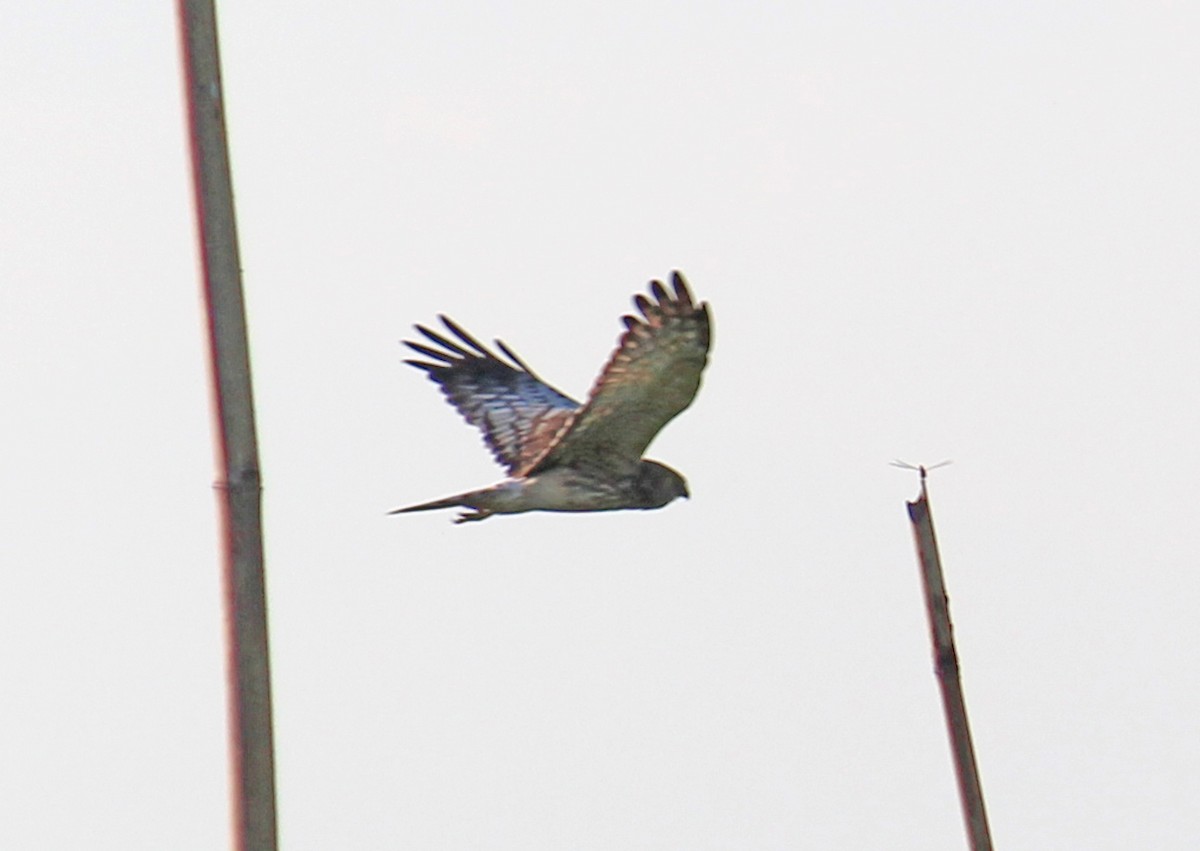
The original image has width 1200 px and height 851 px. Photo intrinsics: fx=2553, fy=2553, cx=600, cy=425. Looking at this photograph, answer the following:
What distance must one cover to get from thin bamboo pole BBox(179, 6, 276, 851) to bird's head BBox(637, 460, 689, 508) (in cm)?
790

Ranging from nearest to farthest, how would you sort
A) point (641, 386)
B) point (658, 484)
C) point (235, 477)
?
1. point (235, 477)
2. point (641, 386)
3. point (658, 484)

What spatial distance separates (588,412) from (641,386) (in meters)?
0.63


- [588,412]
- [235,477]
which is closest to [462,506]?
[588,412]

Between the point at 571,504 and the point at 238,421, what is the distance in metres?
7.58

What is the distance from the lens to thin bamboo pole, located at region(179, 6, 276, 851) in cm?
573

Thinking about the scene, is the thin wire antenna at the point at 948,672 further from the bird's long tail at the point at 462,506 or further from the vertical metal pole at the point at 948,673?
the bird's long tail at the point at 462,506

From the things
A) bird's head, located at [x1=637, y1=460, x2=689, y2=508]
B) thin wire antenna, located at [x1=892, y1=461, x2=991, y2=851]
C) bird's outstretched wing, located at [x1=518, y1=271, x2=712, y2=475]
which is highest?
bird's outstretched wing, located at [x1=518, y1=271, x2=712, y2=475]

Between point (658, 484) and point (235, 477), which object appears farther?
point (658, 484)

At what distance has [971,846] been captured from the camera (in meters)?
5.93

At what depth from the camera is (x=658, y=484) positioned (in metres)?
14.1

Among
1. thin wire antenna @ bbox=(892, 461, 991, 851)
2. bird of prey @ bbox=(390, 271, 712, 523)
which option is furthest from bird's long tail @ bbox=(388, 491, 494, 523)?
thin wire antenna @ bbox=(892, 461, 991, 851)

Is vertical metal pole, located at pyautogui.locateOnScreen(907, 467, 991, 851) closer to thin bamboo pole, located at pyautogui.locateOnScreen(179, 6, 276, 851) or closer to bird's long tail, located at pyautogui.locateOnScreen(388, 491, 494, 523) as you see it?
thin bamboo pole, located at pyautogui.locateOnScreen(179, 6, 276, 851)

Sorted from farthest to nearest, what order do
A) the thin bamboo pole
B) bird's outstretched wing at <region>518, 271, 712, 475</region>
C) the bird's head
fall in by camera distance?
the bird's head → bird's outstretched wing at <region>518, 271, 712, 475</region> → the thin bamboo pole

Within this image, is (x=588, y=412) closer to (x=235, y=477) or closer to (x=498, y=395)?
(x=498, y=395)
